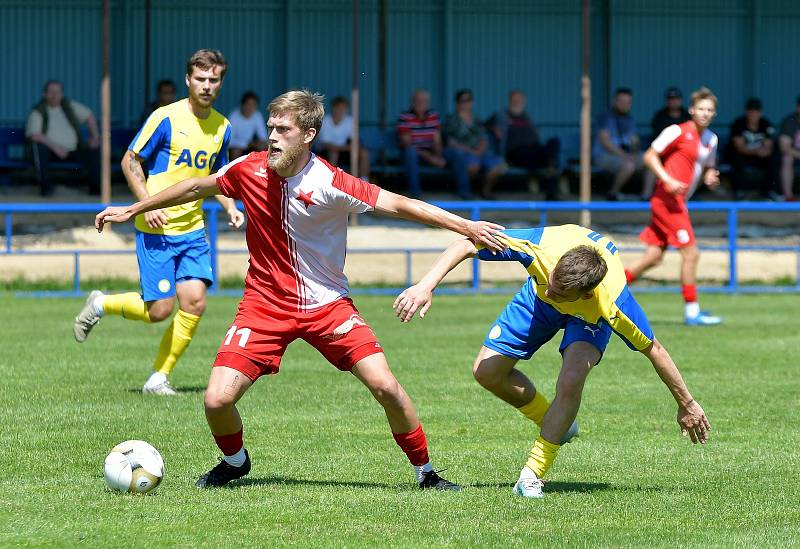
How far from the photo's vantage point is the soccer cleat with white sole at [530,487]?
6.91 m

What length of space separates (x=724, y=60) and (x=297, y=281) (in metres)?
19.4

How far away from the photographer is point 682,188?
47.2 ft

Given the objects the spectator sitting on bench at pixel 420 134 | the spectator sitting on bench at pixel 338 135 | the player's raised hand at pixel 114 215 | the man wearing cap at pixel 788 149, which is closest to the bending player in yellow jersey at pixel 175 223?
the player's raised hand at pixel 114 215

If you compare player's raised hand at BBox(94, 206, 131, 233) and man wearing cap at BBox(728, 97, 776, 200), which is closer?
player's raised hand at BBox(94, 206, 131, 233)

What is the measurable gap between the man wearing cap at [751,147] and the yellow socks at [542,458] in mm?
16241

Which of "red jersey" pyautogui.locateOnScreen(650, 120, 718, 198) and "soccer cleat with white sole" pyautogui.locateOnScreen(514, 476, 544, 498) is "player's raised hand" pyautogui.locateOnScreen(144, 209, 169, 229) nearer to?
"soccer cleat with white sole" pyautogui.locateOnScreen(514, 476, 544, 498)

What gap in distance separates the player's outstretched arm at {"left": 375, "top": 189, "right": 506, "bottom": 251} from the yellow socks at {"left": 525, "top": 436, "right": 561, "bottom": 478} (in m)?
0.95

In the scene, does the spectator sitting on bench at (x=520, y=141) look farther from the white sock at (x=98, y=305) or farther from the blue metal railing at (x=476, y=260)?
the white sock at (x=98, y=305)

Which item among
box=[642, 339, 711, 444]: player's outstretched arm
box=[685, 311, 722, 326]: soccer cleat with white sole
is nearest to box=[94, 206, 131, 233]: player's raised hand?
box=[642, 339, 711, 444]: player's outstretched arm

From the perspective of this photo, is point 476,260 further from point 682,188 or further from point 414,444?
point 414,444

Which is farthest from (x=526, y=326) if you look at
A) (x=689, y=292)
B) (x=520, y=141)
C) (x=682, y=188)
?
(x=520, y=141)

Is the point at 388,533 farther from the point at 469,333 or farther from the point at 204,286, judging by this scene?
the point at 469,333

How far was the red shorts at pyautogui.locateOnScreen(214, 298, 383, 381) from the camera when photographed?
6906 millimetres

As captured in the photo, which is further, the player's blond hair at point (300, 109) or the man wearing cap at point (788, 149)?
the man wearing cap at point (788, 149)
